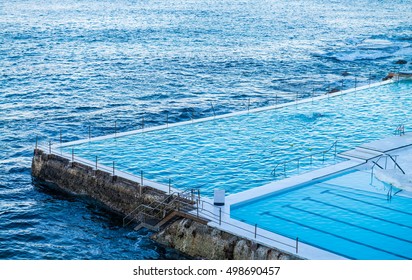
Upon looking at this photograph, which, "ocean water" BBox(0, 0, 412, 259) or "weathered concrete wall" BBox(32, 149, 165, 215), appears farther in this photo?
"ocean water" BBox(0, 0, 412, 259)

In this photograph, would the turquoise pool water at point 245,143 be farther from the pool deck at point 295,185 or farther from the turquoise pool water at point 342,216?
the turquoise pool water at point 342,216

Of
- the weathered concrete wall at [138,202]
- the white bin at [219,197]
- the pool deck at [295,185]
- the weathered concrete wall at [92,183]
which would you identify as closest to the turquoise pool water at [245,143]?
the pool deck at [295,185]

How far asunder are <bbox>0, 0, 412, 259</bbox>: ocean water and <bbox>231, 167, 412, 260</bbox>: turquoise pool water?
4174 mm

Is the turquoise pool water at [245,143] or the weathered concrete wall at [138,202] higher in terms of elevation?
the turquoise pool water at [245,143]

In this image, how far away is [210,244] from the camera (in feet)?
87.6

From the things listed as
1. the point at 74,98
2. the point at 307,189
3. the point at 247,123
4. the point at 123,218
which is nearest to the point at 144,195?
the point at 123,218

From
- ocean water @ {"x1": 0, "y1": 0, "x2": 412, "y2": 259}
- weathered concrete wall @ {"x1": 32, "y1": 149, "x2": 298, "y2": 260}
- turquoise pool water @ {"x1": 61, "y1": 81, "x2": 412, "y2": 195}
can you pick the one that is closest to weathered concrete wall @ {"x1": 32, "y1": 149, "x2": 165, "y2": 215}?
weathered concrete wall @ {"x1": 32, "y1": 149, "x2": 298, "y2": 260}

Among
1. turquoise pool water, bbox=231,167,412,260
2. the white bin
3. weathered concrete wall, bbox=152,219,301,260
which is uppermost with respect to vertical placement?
the white bin

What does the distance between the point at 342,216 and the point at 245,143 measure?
10356mm

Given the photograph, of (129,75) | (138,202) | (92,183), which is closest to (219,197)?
(138,202)

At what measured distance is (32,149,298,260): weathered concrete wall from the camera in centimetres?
2578

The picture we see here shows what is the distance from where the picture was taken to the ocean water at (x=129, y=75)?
31609 millimetres

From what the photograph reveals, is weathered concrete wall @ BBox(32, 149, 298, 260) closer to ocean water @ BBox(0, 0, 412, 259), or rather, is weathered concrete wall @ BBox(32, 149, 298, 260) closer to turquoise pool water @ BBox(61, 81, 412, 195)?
ocean water @ BBox(0, 0, 412, 259)

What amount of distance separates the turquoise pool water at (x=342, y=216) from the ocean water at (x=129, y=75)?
13.7 ft
